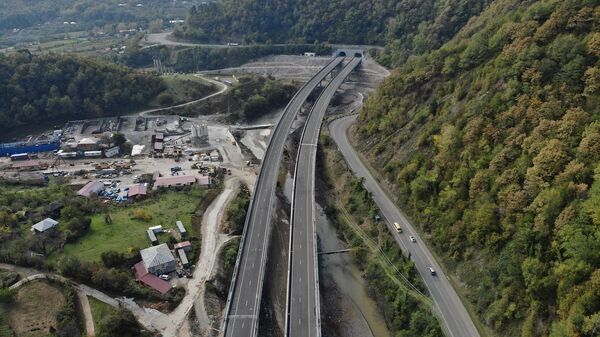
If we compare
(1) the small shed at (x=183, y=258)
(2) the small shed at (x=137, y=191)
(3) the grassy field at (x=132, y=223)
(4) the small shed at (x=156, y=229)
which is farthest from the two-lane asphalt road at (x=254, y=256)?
(2) the small shed at (x=137, y=191)

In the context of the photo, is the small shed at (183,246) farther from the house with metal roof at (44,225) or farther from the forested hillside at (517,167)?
the forested hillside at (517,167)

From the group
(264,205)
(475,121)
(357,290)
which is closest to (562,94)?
(475,121)

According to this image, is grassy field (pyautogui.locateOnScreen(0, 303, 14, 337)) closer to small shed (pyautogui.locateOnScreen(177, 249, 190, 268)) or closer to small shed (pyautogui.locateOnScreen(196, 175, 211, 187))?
small shed (pyautogui.locateOnScreen(177, 249, 190, 268))

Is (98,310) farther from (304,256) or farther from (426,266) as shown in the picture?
(426,266)

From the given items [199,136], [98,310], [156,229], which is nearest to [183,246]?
[156,229]

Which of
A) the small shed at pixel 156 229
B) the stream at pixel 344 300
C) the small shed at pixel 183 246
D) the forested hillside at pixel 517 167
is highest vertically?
the forested hillside at pixel 517 167

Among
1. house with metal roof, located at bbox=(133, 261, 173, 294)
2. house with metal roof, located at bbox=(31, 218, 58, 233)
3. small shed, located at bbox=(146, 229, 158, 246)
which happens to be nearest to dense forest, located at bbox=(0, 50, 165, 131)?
house with metal roof, located at bbox=(31, 218, 58, 233)
